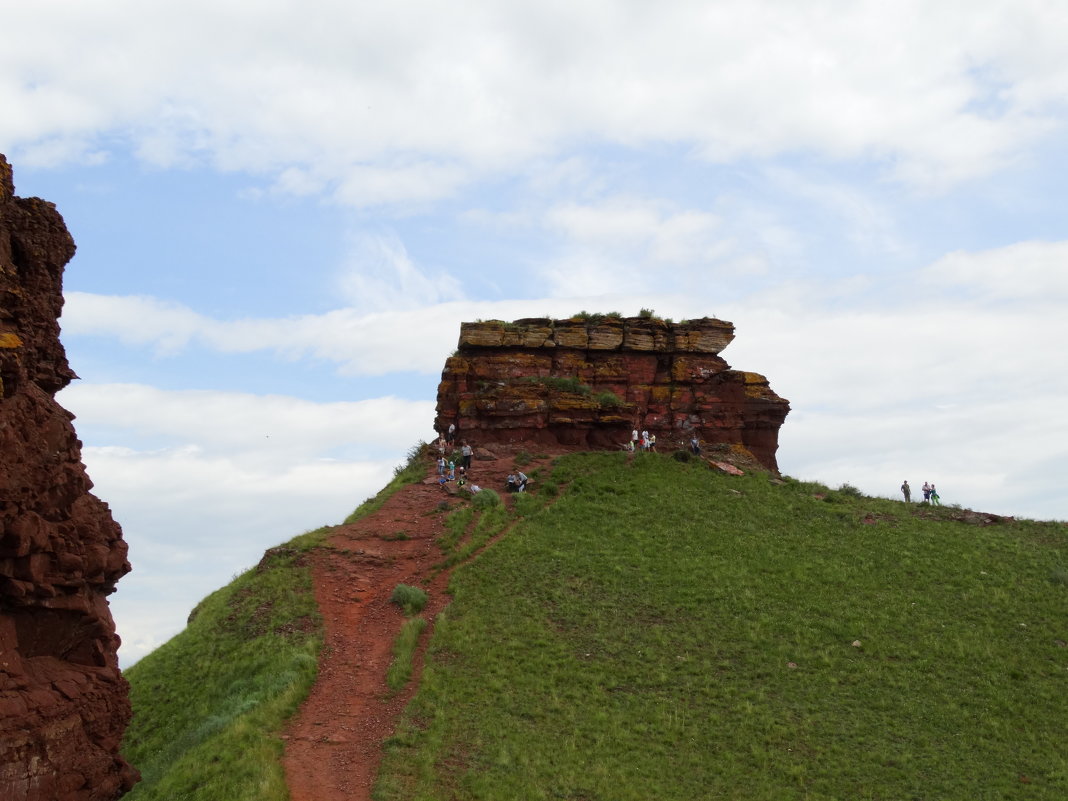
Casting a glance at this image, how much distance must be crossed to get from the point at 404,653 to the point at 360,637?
→ 2.00m

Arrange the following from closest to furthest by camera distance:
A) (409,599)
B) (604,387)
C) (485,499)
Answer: (409,599) < (485,499) < (604,387)

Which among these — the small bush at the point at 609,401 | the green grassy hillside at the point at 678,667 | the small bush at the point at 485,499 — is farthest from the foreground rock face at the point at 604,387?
the small bush at the point at 485,499

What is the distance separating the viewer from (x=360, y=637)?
83.7 feet

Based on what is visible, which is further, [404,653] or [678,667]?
[678,667]

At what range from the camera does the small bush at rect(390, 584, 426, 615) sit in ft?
88.6

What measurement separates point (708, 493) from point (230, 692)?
855 inches

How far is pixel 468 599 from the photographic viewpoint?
27688 millimetres

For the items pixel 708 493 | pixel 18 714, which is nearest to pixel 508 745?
pixel 18 714

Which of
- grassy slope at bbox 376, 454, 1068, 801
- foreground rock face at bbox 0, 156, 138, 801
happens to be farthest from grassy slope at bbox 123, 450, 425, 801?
grassy slope at bbox 376, 454, 1068, 801

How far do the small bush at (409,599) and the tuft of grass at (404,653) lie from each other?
27.8 inches

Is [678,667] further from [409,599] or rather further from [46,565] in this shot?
[46,565]

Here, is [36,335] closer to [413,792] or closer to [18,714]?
[18,714]

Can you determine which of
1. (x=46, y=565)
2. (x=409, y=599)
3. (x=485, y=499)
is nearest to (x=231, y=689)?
(x=409, y=599)

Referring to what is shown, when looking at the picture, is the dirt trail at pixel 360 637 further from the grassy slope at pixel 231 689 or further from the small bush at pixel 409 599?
the grassy slope at pixel 231 689
